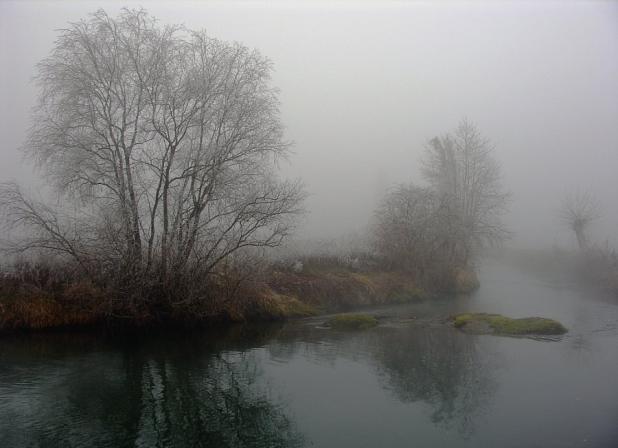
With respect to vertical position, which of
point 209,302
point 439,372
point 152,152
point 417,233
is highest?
point 152,152

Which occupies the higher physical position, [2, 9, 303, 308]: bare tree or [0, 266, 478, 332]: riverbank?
[2, 9, 303, 308]: bare tree

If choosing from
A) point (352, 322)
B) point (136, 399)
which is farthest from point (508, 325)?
point (136, 399)

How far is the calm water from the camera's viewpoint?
A: 32.6 feet

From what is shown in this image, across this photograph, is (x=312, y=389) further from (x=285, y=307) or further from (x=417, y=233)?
(x=417, y=233)

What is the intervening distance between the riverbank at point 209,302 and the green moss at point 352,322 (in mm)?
3364

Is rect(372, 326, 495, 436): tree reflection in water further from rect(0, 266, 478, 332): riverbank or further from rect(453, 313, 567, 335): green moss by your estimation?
rect(0, 266, 478, 332): riverbank

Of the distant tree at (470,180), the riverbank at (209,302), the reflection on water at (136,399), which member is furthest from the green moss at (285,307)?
the distant tree at (470,180)

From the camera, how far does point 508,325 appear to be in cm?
2017

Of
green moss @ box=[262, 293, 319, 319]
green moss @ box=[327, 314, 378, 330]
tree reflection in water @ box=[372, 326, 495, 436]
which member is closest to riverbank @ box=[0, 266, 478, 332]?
green moss @ box=[262, 293, 319, 319]

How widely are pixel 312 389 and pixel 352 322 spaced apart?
361 inches

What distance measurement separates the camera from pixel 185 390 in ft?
42.0

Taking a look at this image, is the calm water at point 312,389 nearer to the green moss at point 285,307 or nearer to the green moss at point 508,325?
the green moss at point 508,325

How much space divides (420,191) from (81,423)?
30.9m

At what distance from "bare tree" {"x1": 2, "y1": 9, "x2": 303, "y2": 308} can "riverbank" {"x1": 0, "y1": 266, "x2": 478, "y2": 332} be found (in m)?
1.55
